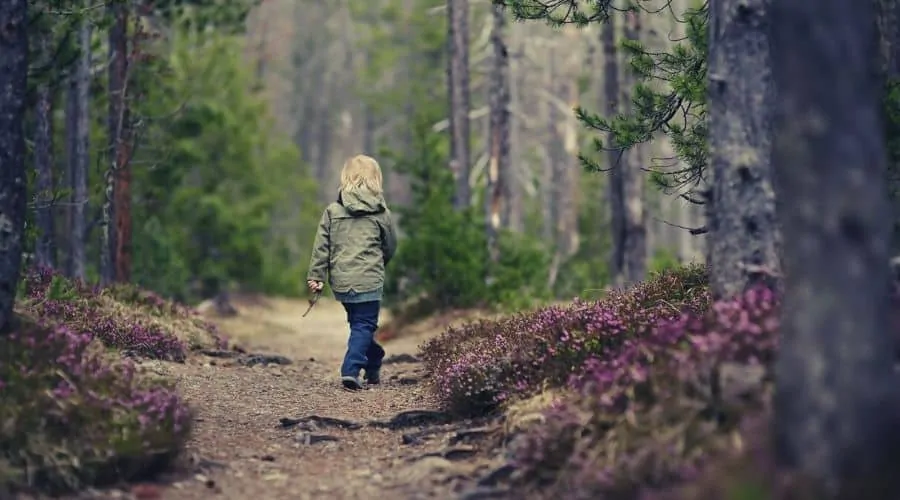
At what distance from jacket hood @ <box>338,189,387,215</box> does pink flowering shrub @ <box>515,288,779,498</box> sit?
4.96 metres

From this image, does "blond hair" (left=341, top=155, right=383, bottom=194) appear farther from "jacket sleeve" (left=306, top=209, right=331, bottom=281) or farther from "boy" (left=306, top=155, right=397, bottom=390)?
"jacket sleeve" (left=306, top=209, right=331, bottom=281)

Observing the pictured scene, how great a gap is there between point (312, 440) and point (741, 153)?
12.1 ft

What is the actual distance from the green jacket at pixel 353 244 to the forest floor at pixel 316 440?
113 centimetres

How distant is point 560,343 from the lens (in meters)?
7.55

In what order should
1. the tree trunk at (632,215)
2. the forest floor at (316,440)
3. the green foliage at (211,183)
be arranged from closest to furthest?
the forest floor at (316,440)
the tree trunk at (632,215)
the green foliage at (211,183)

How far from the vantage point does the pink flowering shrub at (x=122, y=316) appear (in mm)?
10672

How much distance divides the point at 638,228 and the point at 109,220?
33.4 feet

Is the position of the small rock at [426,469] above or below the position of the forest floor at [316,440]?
above

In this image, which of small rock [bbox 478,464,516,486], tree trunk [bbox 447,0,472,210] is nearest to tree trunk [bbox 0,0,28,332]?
small rock [bbox 478,464,516,486]

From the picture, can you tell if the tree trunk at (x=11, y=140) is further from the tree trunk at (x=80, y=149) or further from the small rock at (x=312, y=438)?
the tree trunk at (x=80, y=149)

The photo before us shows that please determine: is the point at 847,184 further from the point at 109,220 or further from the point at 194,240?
the point at 194,240

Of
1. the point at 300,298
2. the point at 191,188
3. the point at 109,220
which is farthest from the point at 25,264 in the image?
the point at 300,298

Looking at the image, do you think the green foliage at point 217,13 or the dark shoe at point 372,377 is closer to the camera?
the dark shoe at point 372,377

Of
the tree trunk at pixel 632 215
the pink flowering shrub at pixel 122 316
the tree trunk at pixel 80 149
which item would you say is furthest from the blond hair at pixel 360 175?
the tree trunk at pixel 632 215
